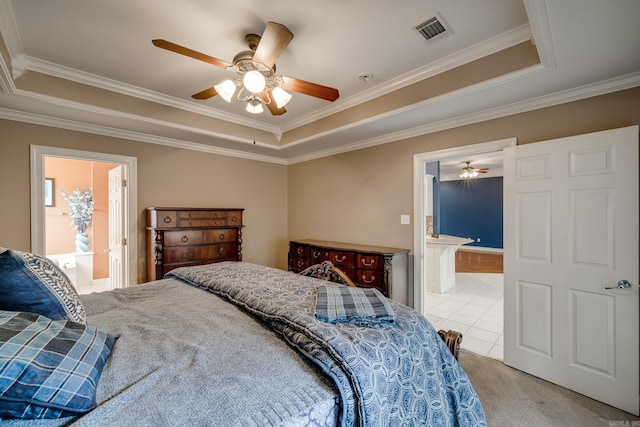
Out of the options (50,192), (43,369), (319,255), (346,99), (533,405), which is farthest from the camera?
(50,192)

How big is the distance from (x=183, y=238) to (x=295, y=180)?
2.18 metres

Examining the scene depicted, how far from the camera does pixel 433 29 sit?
6.82 ft

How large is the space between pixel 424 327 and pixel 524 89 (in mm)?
2189

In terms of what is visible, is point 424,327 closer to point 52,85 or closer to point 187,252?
point 187,252

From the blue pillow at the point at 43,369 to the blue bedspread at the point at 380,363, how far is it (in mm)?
→ 677

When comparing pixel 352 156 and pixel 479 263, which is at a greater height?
pixel 352 156

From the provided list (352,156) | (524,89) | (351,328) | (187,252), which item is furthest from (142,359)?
(352,156)

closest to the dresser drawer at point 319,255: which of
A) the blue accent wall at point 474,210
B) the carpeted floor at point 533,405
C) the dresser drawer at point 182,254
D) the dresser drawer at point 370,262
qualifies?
the dresser drawer at point 370,262

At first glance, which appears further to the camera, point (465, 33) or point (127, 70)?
point (127, 70)

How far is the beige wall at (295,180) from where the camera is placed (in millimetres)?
2514

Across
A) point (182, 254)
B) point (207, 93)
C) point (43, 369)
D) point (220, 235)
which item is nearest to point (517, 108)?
point (207, 93)

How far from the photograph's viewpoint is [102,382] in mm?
894

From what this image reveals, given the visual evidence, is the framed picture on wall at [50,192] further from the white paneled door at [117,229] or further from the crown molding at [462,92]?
Result: the crown molding at [462,92]

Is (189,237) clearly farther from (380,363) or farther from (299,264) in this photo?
(380,363)
